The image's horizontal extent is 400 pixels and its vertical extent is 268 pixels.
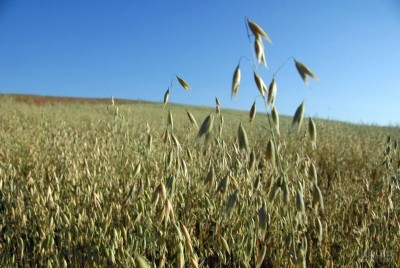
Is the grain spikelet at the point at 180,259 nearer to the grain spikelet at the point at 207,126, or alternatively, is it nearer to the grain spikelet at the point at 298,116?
the grain spikelet at the point at 207,126

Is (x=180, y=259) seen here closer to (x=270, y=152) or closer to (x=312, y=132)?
(x=270, y=152)

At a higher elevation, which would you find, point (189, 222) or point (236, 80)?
point (236, 80)

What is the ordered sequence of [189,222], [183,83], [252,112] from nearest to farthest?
[252,112] < [183,83] < [189,222]

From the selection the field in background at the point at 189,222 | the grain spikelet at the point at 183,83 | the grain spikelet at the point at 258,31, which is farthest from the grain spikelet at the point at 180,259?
the grain spikelet at the point at 258,31

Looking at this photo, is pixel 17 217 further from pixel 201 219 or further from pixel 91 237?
pixel 201 219

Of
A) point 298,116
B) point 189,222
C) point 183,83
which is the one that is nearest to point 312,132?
point 298,116

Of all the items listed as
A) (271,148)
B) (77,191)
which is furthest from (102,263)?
(271,148)

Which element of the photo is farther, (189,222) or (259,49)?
(189,222)

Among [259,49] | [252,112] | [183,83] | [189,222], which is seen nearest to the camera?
[259,49]

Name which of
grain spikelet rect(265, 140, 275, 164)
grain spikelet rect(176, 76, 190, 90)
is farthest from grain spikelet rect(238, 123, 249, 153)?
grain spikelet rect(176, 76, 190, 90)

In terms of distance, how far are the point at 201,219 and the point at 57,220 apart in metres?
0.81

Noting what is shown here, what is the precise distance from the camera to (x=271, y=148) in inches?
37.0

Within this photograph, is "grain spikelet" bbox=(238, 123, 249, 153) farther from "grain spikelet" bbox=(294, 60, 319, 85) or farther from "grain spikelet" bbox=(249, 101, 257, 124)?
"grain spikelet" bbox=(294, 60, 319, 85)

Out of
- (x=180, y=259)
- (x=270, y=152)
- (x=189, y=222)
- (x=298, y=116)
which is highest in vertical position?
(x=298, y=116)
